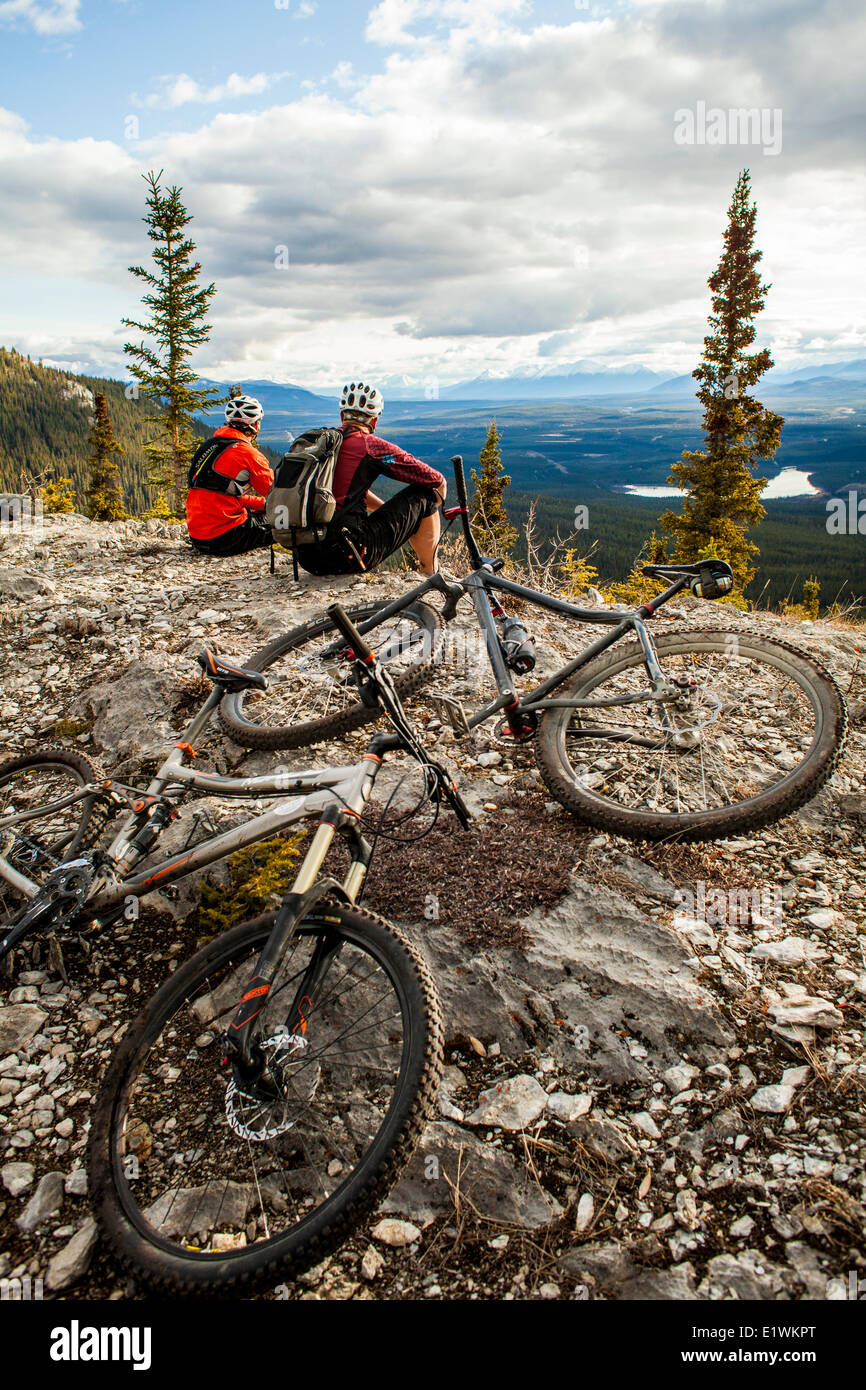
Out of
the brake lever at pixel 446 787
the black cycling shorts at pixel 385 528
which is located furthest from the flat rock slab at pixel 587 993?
the black cycling shorts at pixel 385 528

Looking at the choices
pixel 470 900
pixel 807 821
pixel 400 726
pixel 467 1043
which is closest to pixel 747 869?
pixel 807 821

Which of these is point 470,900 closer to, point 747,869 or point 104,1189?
point 747,869

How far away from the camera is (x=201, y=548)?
916 cm

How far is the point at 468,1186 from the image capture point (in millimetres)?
2721

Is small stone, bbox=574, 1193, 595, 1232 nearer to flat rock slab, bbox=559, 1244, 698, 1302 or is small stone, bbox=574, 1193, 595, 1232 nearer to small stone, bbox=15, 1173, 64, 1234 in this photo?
flat rock slab, bbox=559, 1244, 698, 1302

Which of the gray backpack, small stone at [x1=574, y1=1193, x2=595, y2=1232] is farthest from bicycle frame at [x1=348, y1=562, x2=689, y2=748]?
small stone at [x1=574, y1=1193, x2=595, y2=1232]

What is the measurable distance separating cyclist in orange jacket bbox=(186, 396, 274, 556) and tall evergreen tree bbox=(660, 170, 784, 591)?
20.4 m

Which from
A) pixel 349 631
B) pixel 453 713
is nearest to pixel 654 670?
pixel 453 713

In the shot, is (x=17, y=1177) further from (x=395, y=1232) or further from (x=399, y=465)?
(x=399, y=465)

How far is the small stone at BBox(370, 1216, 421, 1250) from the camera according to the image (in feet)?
8.49

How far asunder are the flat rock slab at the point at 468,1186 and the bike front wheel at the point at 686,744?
200cm

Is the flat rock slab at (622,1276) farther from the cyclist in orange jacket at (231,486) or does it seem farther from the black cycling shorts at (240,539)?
the black cycling shorts at (240,539)

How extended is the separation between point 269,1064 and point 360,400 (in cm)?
615
